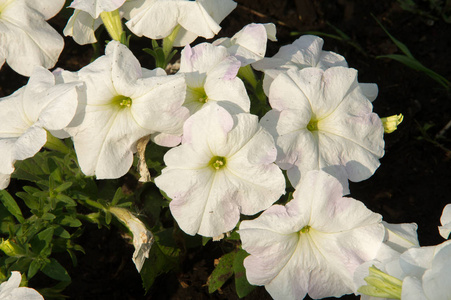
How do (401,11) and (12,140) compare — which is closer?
(12,140)

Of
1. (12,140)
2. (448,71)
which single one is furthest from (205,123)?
(448,71)

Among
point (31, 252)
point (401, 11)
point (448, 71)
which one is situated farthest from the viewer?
point (401, 11)

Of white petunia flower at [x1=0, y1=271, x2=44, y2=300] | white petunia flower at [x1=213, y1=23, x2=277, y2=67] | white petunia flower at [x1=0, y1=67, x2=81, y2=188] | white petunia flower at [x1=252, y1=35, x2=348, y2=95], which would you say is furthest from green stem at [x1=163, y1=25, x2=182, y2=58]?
white petunia flower at [x1=0, y1=271, x2=44, y2=300]

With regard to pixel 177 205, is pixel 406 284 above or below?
above

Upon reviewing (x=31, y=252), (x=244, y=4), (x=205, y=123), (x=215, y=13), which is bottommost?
(x=31, y=252)

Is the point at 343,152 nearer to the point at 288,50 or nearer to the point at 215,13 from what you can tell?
the point at 288,50
